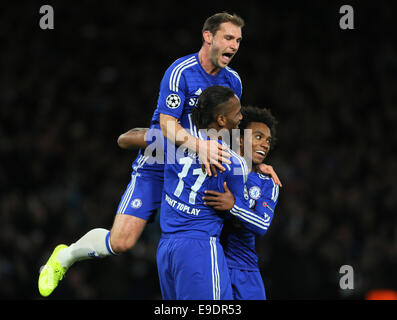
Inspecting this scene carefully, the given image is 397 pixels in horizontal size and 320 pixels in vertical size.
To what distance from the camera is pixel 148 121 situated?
10.1 metres

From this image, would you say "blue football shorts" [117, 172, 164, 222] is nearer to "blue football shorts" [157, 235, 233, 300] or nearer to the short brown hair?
"blue football shorts" [157, 235, 233, 300]

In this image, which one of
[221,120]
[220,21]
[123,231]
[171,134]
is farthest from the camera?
[123,231]

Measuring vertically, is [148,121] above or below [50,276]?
above

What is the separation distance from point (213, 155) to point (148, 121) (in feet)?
20.6

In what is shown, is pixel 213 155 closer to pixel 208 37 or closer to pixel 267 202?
pixel 267 202

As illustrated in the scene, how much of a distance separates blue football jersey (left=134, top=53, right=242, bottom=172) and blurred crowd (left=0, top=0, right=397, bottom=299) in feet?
11.1

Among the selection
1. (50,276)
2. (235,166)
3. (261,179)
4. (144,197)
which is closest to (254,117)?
(261,179)

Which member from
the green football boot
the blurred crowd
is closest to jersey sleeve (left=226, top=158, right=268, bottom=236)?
the green football boot

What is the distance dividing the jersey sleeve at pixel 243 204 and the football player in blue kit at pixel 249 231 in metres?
0.06

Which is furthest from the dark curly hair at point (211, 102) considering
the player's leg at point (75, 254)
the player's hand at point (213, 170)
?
the player's leg at point (75, 254)

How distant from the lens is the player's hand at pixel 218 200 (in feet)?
13.1

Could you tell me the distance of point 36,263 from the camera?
24.8 ft

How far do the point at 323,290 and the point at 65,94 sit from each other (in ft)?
17.6

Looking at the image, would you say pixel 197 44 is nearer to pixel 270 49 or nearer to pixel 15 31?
pixel 270 49
